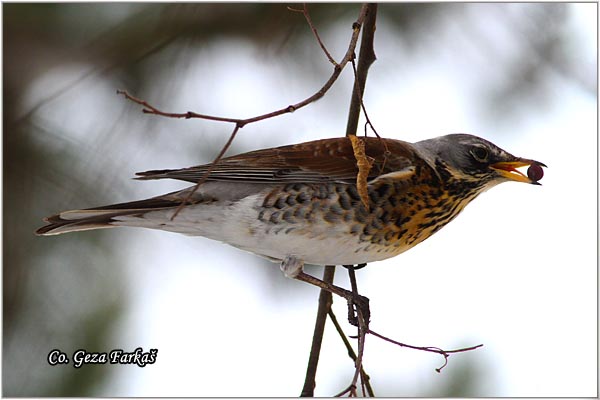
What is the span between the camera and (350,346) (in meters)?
3.10

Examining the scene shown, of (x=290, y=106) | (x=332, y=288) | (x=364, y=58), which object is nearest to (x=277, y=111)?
(x=290, y=106)

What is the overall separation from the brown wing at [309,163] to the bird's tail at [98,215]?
20 centimetres

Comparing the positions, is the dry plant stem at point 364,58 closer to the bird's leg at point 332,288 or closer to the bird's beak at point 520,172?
the bird's leg at point 332,288

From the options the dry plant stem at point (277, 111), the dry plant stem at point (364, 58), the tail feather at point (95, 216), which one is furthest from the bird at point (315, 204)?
the dry plant stem at point (277, 111)

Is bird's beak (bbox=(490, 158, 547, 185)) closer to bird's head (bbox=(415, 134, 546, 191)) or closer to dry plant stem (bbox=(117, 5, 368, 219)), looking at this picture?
bird's head (bbox=(415, 134, 546, 191))

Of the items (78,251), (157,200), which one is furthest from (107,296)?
(157,200)

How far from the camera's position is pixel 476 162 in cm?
334

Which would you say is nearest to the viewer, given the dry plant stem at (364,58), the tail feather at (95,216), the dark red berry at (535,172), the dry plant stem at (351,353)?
the dry plant stem at (364,58)

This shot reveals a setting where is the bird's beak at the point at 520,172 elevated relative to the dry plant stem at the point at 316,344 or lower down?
elevated

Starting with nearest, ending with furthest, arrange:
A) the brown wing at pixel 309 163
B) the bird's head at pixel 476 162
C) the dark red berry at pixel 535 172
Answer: the dark red berry at pixel 535 172 < the brown wing at pixel 309 163 < the bird's head at pixel 476 162

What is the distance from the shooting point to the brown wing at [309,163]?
317 cm

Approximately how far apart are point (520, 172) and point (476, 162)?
0.18 m

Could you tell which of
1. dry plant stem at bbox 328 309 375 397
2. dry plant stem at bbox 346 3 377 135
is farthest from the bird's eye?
dry plant stem at bbox 328 309 375 397

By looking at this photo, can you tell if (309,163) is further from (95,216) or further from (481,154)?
(95,216)
